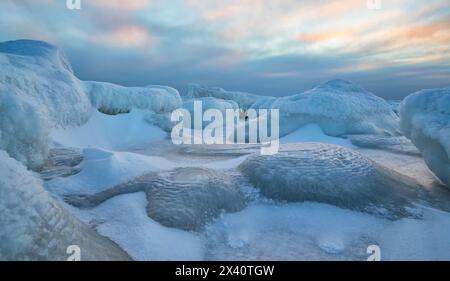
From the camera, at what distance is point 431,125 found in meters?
5.59

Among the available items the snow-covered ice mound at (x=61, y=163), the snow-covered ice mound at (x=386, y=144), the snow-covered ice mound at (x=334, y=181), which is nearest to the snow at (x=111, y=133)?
the snow-covered ice mound at (x=61, y=163)

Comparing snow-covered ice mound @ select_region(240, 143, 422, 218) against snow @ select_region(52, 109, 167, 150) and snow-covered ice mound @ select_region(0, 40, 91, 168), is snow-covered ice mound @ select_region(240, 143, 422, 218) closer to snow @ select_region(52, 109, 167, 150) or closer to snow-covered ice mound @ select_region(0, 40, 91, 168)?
snow-covered ice mound @ select_region(0, 40, 91, 168)

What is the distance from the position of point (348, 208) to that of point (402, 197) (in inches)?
38.9

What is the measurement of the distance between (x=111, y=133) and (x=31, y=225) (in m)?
8.75

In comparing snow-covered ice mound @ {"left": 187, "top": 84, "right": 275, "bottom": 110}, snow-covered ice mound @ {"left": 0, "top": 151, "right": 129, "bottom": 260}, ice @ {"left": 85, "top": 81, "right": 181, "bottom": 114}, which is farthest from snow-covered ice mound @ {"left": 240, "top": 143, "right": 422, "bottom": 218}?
snow-covered ice mound @ {"left": 187, "top": 84, "right": 275, "bottom": 110}

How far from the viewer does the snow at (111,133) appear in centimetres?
861

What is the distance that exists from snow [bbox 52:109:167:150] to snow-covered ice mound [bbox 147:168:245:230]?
4563 millimetres

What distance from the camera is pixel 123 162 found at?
5.26 m

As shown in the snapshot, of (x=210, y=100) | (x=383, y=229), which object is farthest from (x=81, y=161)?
(x=210, y=100)

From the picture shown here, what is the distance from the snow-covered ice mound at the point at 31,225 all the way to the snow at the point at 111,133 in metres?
5.77

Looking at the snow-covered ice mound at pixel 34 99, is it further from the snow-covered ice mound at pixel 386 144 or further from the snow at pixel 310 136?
the snow-covered ice mound at pixel 386 144

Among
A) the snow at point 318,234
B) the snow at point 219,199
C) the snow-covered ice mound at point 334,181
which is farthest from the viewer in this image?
the snow-covered ice mound at point 334,181

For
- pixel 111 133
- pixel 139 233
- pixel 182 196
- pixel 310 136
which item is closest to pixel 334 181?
pixel 182 196

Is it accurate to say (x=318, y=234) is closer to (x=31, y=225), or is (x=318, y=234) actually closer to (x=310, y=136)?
(x=31, y=225)
